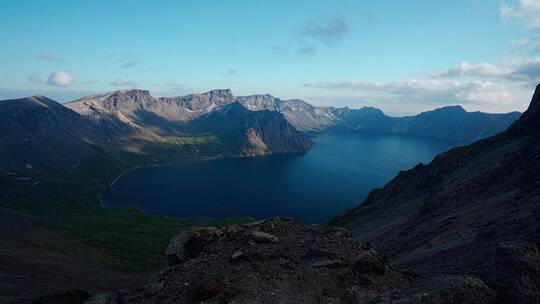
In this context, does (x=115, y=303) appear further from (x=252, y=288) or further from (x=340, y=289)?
(x=340, y=289)

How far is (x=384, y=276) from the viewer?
28.8 m

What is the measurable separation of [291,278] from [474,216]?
39154 millimetres

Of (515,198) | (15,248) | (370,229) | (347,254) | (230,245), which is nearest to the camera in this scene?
(347,254)

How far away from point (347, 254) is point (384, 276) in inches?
171

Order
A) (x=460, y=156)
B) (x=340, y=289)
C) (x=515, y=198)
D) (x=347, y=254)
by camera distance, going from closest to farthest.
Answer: (x=340, y=289), (x=347, y=254), (x=515, y=198), (x=460, y=156)

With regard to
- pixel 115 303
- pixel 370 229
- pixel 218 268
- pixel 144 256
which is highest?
pixel 218 268

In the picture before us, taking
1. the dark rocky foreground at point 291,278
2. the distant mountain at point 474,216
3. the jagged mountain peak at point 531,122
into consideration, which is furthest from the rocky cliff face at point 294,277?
the jagged mountain peak at point 531,122

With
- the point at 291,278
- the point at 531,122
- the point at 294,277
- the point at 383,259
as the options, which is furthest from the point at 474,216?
the point at 531,122

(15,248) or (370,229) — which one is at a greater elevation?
(370,229)

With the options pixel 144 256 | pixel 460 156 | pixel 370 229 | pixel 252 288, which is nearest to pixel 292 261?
pixel 252 288

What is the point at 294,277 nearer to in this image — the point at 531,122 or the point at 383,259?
the point at 383,259

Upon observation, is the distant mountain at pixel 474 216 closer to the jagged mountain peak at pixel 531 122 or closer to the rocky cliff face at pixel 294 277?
the jagged mountain peak at pixel 531 122

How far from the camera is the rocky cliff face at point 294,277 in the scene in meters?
22.6

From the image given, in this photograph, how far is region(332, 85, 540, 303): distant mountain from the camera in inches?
981
